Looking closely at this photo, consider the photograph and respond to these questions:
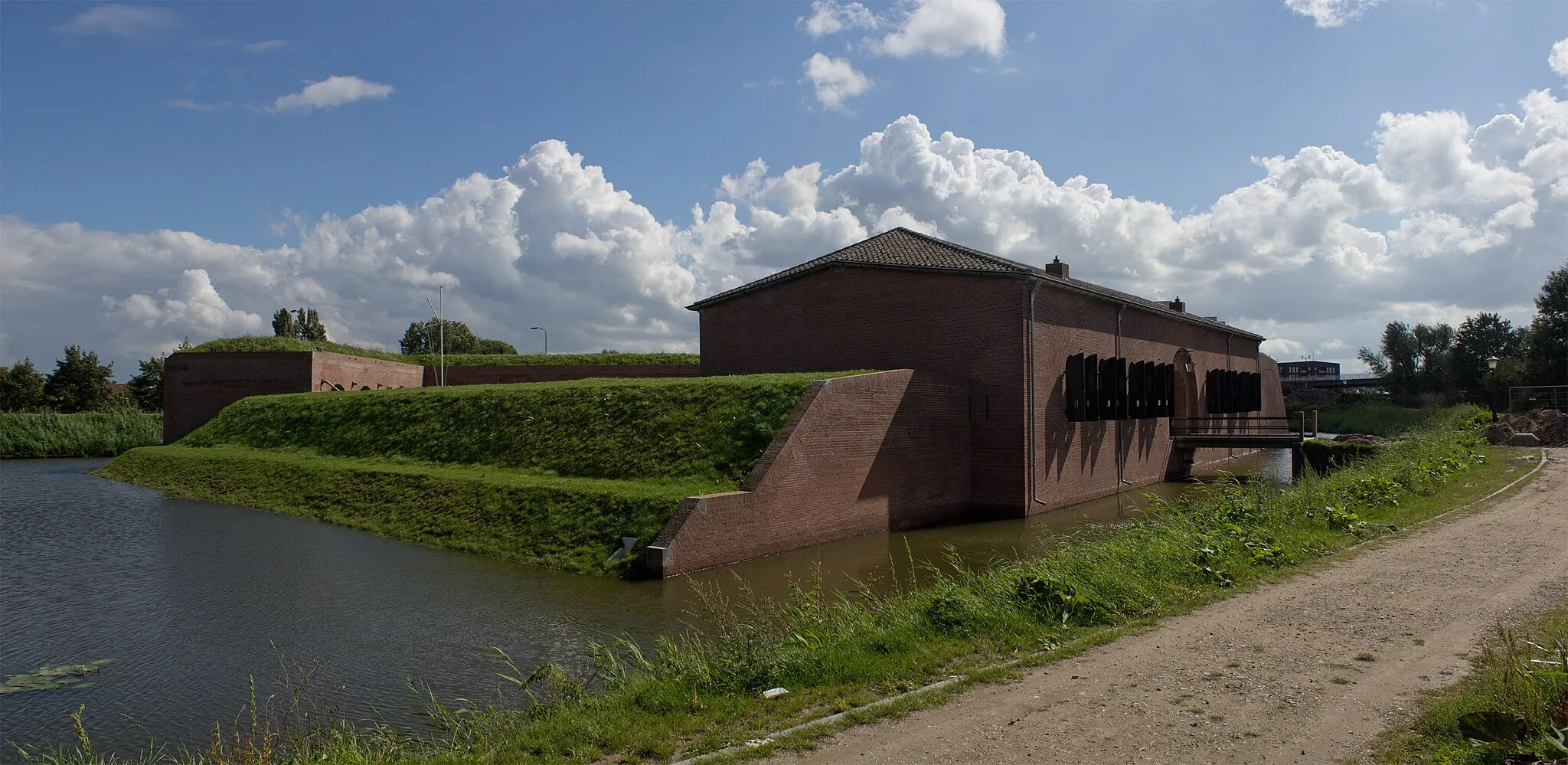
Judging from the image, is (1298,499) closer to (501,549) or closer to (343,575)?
(501,549)

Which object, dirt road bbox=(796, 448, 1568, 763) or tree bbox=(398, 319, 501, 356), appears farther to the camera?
tree bbox=(398, 319, 501, 356)

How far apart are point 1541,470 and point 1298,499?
1148 cm

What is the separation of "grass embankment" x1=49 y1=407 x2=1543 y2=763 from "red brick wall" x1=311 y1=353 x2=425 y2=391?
34.5m

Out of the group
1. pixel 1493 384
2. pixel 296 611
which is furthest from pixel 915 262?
pixel 1493 384

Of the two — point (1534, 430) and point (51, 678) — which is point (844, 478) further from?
point (1534, 430)

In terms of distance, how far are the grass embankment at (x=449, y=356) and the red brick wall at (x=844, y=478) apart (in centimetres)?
2770

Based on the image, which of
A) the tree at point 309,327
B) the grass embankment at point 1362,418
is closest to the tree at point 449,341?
the tree at point 309,327

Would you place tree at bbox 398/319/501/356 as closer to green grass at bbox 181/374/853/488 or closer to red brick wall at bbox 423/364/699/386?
red brick wall at bbox 423/364/699/386

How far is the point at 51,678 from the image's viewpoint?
866 cm

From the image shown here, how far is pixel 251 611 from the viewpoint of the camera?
37.3 feet

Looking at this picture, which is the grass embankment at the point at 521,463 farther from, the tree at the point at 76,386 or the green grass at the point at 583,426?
the tree at the point at 76,386

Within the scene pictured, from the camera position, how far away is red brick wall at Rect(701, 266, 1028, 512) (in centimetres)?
1978

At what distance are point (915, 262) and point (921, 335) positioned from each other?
1922mm

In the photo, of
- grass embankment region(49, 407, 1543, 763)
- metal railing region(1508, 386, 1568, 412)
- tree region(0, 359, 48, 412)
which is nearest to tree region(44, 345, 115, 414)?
tree region(0, 359, 48, 412)
